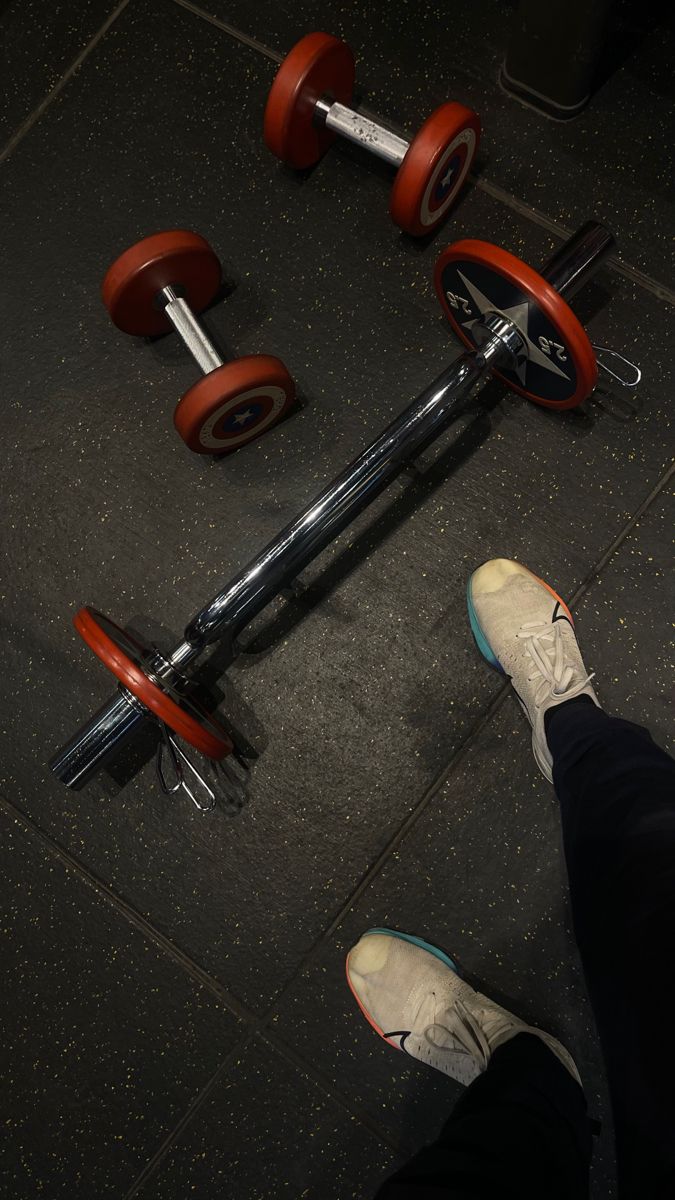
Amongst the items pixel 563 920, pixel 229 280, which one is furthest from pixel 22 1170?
pixel 229 280

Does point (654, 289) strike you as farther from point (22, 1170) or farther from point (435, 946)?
point (22, 1170)

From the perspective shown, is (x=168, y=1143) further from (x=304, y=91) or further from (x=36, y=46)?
(x=36, y=46)

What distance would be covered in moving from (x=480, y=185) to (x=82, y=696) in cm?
83

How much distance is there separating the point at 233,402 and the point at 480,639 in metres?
0.40

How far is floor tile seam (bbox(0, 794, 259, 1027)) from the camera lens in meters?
1.18

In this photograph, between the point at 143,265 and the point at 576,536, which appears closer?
the point at 143,265

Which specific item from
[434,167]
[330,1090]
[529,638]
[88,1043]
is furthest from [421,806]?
[434,167]

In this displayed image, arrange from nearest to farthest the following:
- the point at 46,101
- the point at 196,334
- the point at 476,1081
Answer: the point at 476,1081
the point at 196,334
the point at 46,101

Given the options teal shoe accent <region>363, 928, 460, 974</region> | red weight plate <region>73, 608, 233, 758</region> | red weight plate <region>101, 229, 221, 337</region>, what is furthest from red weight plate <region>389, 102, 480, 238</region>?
teal shoe accent <region>363, 928, 460, 974</region>

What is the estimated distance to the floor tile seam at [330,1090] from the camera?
3.75 ft

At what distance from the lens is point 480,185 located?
1264 mm

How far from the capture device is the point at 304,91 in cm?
114

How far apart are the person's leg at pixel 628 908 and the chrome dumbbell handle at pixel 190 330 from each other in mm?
569

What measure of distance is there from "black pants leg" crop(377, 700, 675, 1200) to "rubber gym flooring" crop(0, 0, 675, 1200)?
134 mm
